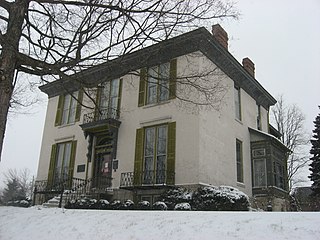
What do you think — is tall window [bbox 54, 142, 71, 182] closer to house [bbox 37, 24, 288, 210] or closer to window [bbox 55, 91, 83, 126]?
house [bbox 37, 24, 288, 210]

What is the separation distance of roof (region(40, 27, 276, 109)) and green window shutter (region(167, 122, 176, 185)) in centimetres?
323

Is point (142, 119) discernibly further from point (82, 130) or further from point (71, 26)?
point (71, 26)

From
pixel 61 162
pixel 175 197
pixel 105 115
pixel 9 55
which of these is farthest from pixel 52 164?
pixel 9 55

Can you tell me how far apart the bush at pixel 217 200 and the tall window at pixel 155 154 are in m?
2.19

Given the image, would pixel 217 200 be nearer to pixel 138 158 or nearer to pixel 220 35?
pixel 138 158

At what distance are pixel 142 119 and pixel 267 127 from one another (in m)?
10.2

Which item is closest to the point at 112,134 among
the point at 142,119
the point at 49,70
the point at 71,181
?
the point at 142,119

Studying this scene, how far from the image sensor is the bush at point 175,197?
13.3 m

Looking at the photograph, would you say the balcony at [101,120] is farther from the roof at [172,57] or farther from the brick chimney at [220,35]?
the brick chimney at [220,35]

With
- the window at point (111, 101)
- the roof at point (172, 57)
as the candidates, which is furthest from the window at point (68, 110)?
the window at point (111, 101)

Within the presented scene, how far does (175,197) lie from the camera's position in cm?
1357

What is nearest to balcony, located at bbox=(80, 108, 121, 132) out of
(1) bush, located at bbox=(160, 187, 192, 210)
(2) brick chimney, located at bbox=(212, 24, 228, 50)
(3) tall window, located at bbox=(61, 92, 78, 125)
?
(3) tall window, located at bbox=(61, 92, 78, 125)

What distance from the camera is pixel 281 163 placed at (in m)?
20.3

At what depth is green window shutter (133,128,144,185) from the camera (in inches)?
619
